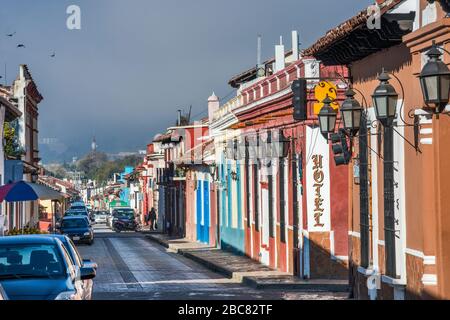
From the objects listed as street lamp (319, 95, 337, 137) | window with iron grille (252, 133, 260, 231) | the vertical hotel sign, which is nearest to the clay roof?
street lamp (319, 95, 337, 137)

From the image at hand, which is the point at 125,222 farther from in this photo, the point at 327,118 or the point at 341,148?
the point at 327,118

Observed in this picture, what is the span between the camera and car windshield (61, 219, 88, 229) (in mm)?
51153

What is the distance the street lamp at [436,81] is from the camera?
41.2 ft

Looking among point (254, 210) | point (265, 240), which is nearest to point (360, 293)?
point (265, 240)

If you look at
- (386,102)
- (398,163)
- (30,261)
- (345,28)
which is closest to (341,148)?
(345,28)

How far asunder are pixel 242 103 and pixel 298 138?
454 inches

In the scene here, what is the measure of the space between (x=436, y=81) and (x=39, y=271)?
5.75 metres

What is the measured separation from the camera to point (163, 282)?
88.3 feet

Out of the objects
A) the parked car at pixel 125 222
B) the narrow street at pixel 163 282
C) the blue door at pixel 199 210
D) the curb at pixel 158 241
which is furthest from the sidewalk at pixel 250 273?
the parked car at pixel 125 222

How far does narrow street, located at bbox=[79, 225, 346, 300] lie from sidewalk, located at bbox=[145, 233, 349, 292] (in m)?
0.33

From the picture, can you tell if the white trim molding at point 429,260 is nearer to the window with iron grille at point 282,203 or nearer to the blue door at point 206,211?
the window with iron grille at point 282,203

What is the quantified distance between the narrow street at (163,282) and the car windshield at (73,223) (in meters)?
7.31
